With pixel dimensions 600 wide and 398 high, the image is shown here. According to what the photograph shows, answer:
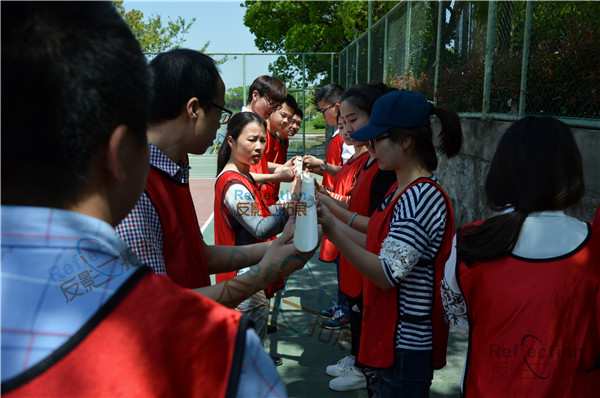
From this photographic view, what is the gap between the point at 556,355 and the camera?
1604 mm

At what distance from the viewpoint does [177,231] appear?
5.21 ft

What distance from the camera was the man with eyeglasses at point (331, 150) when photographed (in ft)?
15.1

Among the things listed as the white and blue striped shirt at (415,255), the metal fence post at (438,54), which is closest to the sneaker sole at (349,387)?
the white and blue striped shirt at (415,255)

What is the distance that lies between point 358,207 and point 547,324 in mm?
1914

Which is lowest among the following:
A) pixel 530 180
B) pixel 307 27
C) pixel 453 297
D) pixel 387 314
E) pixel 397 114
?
pixel 387 314

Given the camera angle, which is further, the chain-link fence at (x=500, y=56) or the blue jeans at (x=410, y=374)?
the chain-link fence at (x=500, y=56)

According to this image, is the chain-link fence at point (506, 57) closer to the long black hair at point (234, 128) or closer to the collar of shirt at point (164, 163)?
the long black hair at point (234, 128)

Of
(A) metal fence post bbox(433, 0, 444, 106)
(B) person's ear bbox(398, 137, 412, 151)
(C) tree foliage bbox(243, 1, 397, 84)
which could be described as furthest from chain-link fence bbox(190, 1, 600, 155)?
(C) tree foliage bbox(243, 1, 397, 84)

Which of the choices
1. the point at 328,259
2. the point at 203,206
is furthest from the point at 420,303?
the point at 203,206

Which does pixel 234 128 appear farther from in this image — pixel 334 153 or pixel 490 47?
pixel 490 47

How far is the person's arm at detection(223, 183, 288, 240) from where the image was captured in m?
3.07

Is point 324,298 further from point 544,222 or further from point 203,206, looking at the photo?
point 203,206

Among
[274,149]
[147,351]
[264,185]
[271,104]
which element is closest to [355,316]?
[264,185]

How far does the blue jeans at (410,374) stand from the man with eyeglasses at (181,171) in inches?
34.0
